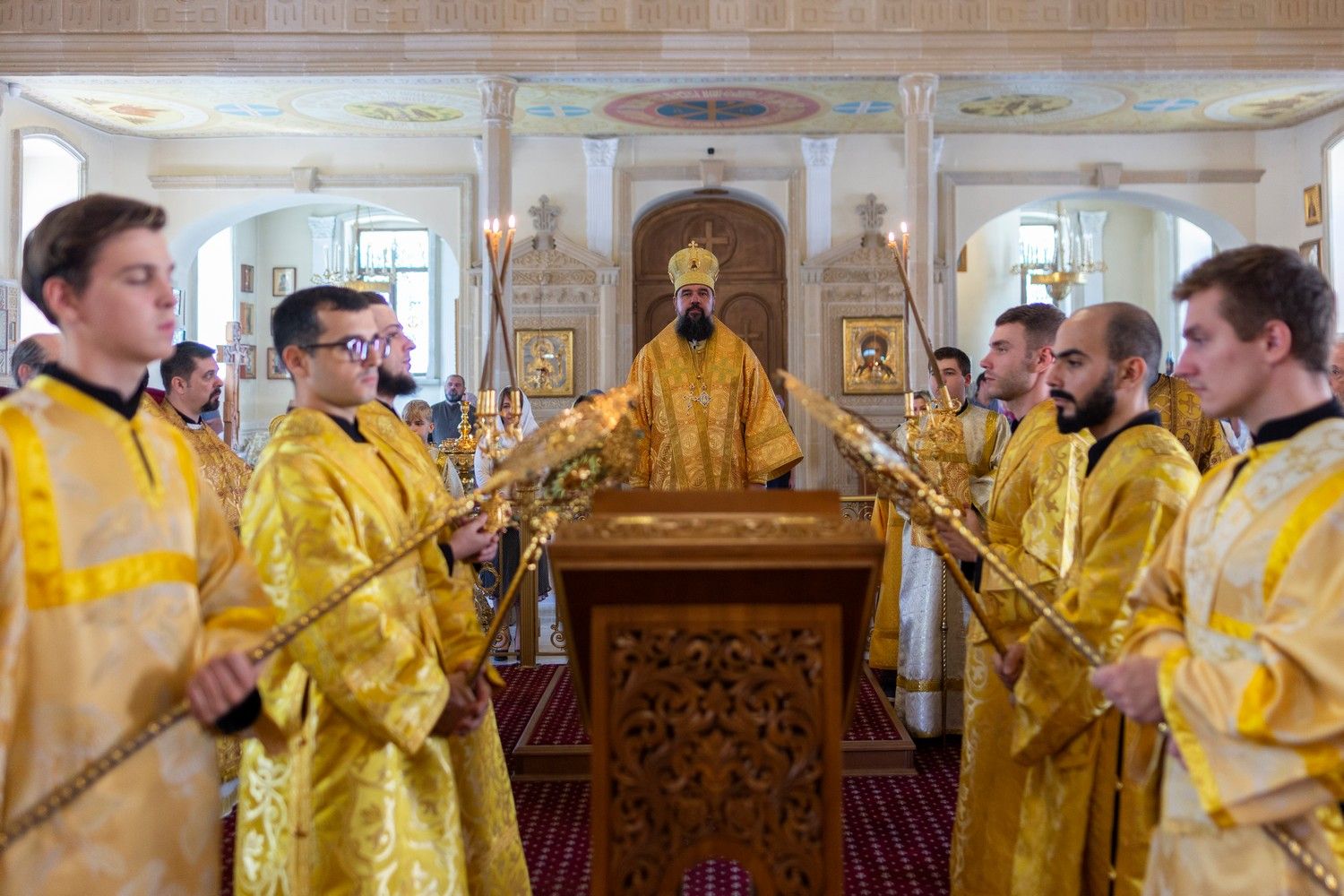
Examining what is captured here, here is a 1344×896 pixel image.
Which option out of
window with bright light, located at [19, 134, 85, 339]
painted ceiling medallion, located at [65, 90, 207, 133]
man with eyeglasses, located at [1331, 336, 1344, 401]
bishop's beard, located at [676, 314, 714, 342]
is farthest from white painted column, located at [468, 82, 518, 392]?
man with eyeglasses, located at [1331, 336, 1344, 401]

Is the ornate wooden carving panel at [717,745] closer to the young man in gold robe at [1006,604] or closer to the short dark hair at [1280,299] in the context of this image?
the short dark hair at [1280,299]

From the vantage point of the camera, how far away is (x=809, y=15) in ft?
34.9

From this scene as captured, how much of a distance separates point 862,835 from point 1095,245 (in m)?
14.8

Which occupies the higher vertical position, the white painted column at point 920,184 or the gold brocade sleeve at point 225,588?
the white painted column at point 920,184

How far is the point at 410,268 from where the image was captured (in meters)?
17.6

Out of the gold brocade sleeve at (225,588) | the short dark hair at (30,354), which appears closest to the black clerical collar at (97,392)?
the gold brocade sleeve at (225,588)

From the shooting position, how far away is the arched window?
39.7 ft

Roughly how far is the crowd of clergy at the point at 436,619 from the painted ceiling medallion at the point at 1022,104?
892 cm

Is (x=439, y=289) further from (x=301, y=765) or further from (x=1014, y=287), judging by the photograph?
(x=301, y=765)

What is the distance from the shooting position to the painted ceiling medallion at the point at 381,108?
11930mm

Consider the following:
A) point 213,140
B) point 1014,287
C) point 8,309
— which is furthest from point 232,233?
point 1014,287

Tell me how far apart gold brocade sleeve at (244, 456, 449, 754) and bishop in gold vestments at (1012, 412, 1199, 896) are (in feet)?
4.50

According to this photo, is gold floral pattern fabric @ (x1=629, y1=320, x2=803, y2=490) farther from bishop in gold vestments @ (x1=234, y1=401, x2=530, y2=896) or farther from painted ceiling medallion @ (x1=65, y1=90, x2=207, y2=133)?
painted ceiling medallion @ (x1=65, y1=90, x2=207, y2=133)

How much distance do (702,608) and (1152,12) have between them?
1067 cm
